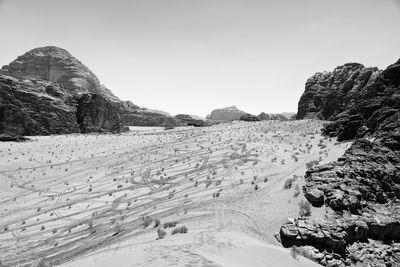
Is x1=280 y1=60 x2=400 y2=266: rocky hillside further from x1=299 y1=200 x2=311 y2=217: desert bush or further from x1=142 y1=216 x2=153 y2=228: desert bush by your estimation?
x1=142 y1=216 x2=153 y2=228: desert bush

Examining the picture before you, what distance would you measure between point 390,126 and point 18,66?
104 meters

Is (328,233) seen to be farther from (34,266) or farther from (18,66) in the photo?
(18,66)

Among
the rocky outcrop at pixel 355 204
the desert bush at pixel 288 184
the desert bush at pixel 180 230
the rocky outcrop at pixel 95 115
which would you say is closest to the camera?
the rocky outcrop at pixel 355 204

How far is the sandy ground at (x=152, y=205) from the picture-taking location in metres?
7.34

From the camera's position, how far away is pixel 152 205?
1268 cm

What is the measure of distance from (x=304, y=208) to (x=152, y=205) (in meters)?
6.61

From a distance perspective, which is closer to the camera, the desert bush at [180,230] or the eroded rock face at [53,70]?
the desert bush at [180,230]

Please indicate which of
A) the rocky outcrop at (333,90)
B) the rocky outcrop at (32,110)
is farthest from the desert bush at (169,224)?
the rocky outcrop at (333,90)

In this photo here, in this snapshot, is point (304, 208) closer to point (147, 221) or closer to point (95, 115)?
point (147, 221)

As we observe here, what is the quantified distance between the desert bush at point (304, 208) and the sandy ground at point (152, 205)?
12.0 inches

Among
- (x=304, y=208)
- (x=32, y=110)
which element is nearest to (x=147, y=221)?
(x=304, y=208)

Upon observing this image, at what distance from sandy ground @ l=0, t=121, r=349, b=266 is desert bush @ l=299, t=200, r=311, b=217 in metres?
0.30

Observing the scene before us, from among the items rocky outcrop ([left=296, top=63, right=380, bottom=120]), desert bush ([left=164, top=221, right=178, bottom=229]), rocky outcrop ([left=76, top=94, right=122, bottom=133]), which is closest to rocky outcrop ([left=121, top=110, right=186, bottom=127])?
rocky outcrop ([left=76, top=94, right=122, bottom=133])

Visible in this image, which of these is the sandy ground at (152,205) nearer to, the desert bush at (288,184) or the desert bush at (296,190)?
the desert bush at (296,190)
